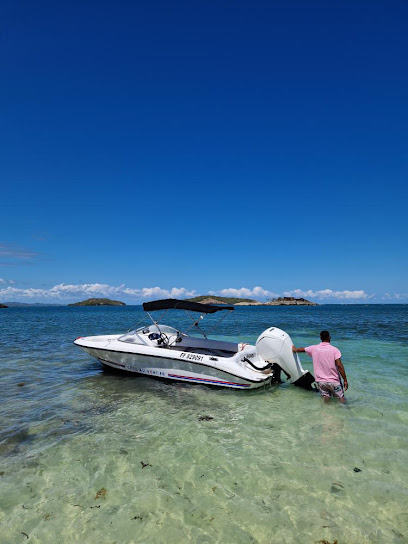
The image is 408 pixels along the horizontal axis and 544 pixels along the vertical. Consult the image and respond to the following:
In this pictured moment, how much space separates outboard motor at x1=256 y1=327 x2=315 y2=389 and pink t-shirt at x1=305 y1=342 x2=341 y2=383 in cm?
122

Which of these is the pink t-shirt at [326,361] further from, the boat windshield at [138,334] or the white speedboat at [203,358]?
the boat windshield at [138,334]

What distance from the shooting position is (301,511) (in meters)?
4.52

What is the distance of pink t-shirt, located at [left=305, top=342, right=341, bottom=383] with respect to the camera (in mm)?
8578

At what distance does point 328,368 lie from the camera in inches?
342

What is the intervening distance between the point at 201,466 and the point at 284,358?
17.2ft

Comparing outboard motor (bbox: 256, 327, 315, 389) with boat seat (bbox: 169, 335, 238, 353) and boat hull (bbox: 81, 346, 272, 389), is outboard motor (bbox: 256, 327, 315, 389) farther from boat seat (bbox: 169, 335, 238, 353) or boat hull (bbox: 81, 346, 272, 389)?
boat seat (bbox: 169, 335, 238, 353)

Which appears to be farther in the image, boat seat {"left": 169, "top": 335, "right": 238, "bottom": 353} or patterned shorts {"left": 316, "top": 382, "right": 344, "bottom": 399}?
boat seat {"left": 169, "top": 335, "right": 238, "bottom": 353}

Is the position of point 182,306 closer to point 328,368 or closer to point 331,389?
point 328,368

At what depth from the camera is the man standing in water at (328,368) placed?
8586 millimetres

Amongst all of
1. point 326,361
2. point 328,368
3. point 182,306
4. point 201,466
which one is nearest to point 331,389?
→ point 328,368

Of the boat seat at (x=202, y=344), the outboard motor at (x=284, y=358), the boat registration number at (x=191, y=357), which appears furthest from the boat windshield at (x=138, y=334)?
the outboard motor at (x=284, y=358)

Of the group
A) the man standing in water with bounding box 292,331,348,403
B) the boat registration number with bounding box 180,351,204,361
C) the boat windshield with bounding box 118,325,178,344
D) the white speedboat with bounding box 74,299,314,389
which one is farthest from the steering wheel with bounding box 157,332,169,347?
the man standing in water with bounding box 292,331,348,403

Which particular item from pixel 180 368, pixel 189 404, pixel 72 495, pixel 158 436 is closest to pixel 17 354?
pixel 180 368

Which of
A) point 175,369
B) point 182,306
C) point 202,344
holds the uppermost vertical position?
point 182,306
